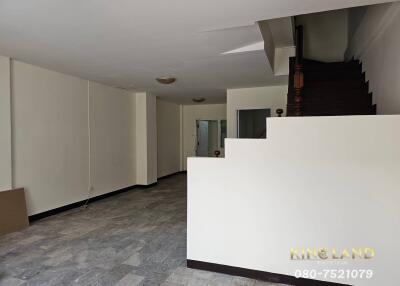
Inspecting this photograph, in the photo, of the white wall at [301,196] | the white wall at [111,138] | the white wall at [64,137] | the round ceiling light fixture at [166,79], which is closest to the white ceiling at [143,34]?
the round ceiling light fixture at [166,79]

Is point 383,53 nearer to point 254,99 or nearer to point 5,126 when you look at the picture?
point 254,99

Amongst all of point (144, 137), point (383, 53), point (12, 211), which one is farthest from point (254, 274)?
point (144, 137)

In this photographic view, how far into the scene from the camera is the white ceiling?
2.24 m

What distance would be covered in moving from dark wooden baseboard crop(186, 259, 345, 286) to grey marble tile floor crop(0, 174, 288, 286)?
0.06 meters

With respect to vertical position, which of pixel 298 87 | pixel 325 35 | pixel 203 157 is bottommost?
pixel 203 157

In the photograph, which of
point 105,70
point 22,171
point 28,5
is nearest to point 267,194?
point 28,5

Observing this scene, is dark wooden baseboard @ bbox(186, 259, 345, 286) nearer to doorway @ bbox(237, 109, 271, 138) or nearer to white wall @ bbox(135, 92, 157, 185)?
doorway @ bbox(237, 109, 271, 138)

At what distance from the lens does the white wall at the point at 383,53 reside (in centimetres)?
299

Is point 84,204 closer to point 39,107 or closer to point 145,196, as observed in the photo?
point 145,196

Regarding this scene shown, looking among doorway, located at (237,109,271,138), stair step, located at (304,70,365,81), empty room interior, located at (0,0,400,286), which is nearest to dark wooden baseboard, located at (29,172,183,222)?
empty room interior, located at (0,0,400,286)

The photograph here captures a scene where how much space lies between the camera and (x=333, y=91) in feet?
14.7

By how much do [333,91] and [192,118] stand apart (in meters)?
5.94

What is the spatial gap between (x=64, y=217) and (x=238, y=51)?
13.3ft

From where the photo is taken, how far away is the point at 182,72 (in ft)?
15.2
